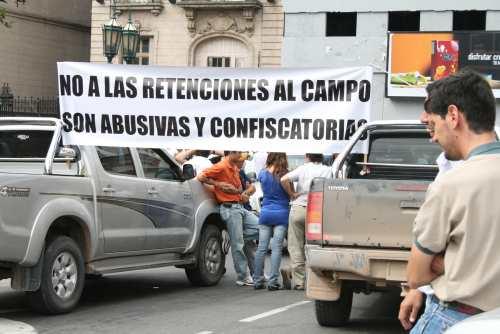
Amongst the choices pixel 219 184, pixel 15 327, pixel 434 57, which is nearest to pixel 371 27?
pixel 434 57

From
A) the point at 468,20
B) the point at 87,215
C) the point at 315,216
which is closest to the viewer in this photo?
the point at 315,216

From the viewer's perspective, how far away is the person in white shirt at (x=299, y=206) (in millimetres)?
11086

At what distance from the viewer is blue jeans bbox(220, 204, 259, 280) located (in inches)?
452

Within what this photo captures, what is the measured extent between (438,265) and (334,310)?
5111 millimetres

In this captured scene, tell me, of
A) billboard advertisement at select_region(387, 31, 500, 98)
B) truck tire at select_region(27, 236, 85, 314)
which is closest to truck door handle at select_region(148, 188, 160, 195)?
truck tire at select_region(27, 236, 85, 314)

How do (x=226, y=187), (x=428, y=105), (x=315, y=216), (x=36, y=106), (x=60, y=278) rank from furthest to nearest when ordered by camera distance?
(x=36, y=106) < (x=226, y=187) < (x=60, y=278) < (x=315, y=216) < (x=428, y=105)

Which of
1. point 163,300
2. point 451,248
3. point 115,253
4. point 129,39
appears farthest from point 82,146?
point 129,39

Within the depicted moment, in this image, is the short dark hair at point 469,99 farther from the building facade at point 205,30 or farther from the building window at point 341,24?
the building window at point 341,24

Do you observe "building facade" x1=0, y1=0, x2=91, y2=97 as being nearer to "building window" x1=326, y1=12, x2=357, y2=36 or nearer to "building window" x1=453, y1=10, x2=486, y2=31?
"building window" x1=326, y1=12, x2=357, y2=36

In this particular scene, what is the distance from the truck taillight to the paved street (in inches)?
40.3

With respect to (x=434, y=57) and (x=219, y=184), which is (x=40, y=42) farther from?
(x=219, y=184)

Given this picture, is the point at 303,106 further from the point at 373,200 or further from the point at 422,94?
the point at 422,94

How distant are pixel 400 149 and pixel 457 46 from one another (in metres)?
27.4

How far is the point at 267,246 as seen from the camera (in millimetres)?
11336
